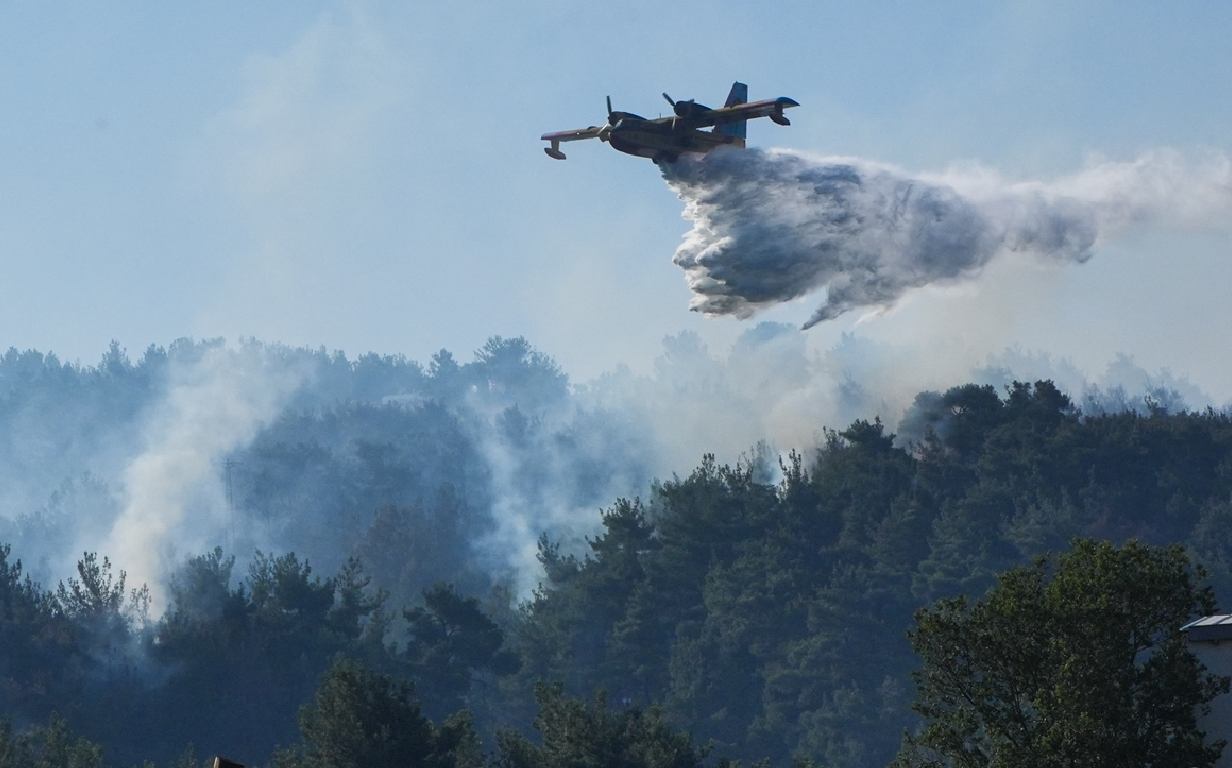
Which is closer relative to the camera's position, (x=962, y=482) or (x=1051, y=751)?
(x=1051, y=751)

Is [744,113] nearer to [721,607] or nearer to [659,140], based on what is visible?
[659,140]

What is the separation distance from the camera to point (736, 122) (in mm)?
52750

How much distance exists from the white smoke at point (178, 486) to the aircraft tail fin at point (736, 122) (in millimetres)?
76966

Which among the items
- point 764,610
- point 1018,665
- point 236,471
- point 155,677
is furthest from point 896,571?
point 236,471

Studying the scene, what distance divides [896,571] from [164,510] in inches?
3168

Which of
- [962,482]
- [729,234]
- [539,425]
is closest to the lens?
[729,234]

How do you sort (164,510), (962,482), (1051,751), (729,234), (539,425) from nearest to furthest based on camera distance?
(1051,751) < (729,234) < (962,482) < (164,510) < (539,425)

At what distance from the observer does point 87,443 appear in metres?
198

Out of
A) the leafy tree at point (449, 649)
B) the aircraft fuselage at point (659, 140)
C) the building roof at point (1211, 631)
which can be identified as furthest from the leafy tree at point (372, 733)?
the leafy tree at point (449, 649)

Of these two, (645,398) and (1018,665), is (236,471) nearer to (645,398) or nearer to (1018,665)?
(645,398)

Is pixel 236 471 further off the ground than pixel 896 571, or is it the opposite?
pixel 236 471

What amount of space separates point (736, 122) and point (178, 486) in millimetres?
122800

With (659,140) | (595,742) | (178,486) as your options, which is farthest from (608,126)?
(178,486)

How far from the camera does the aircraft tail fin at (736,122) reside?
5334 centimetres
